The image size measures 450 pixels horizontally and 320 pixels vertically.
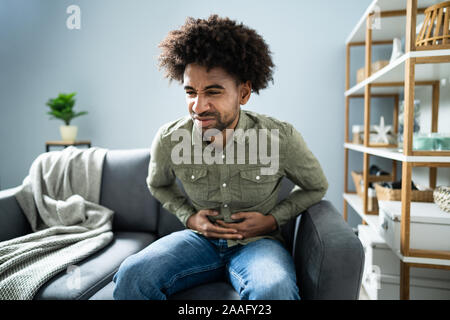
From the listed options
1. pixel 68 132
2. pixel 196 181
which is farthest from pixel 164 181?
pixel 68 132

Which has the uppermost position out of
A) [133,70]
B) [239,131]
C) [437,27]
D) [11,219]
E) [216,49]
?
[133,70]

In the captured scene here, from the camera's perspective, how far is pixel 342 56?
81.0 inches

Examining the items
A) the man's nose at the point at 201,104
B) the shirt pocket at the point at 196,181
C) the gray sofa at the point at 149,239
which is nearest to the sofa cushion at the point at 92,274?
the gray sofa at the point at 149,239

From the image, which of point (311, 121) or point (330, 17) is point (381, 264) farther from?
point (330, 17)

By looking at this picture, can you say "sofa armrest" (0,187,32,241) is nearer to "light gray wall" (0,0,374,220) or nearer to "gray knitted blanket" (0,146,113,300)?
"gray knitted blanket" (0,146,113,300)

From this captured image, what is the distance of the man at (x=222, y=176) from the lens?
806mm

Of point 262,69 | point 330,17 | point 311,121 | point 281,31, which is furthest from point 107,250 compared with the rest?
point 330,17

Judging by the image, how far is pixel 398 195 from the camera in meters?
1.33

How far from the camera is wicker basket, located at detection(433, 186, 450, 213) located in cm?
112

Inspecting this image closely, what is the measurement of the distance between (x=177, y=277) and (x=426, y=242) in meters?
0.94

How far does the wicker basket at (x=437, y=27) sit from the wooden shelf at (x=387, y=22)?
1.07 ft

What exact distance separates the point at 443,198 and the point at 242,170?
0.82 meters

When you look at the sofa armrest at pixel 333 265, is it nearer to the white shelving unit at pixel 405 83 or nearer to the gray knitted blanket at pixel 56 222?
the white shelving unit at pixel 405 83

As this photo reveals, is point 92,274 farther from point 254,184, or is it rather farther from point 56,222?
point 254,184
